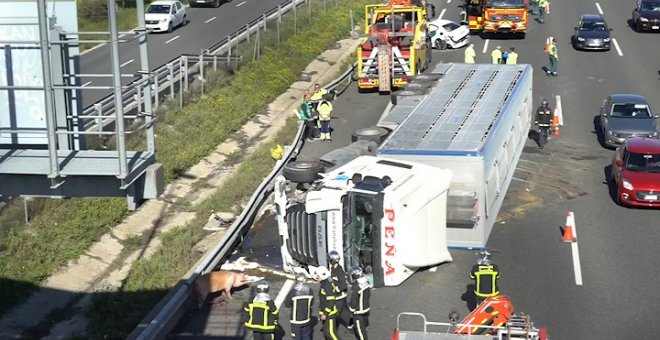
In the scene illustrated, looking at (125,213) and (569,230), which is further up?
(569,230)

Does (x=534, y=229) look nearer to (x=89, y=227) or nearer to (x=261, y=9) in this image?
(x=89, y=227)

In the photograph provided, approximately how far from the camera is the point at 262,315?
1538 cm

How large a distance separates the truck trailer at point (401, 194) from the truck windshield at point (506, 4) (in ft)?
64.5

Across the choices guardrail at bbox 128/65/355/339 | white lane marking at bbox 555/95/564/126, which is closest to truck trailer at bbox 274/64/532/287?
guardrail at bbox 128/65/355/339

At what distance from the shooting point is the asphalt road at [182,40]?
119ft

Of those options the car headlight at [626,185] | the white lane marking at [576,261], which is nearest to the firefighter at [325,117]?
the car headlight at [626,185]

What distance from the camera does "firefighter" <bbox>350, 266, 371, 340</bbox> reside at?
1612 cm

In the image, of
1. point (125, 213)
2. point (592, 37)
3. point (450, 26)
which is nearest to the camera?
point (125, 213)

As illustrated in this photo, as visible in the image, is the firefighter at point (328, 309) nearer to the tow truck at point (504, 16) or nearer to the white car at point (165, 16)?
the tow truck at point (504, 16)

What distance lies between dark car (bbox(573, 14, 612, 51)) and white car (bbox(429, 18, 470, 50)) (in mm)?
4749

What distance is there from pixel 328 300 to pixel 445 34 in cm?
2785

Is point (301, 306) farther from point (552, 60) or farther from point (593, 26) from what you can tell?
point (593, 26)

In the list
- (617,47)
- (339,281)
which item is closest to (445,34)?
(617,47)

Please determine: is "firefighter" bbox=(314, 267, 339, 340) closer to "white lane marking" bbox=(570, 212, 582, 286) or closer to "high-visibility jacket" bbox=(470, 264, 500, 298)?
"high-visibility jacket" bbox=(470, 264, 500, 298)
